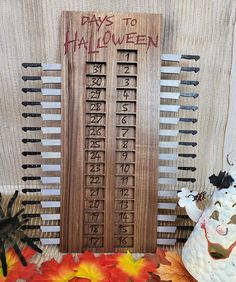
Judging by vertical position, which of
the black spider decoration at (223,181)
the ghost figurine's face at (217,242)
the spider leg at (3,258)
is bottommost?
the spider leg at (3,258)

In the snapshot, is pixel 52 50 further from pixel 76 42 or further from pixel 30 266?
pixel 30 266

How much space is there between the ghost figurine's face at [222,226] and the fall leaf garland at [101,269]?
88 millimetres

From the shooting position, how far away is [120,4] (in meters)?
0.67

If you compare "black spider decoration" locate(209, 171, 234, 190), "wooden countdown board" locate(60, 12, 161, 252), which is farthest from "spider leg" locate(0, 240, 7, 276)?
"black spider decoration" locate(209, 171, 234, 190)

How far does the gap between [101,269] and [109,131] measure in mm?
237

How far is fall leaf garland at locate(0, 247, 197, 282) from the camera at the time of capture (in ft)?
1.84

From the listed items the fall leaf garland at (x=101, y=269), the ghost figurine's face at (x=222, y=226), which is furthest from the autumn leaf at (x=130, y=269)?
the ghost figurine's face at (x=222, y=226)

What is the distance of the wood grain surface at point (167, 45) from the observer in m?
0.67

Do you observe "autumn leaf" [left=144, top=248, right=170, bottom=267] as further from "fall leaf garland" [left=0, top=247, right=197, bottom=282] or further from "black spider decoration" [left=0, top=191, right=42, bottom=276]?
"black spider decoration" [left=0, top=191, right=42, bottom=276]

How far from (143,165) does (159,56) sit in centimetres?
20

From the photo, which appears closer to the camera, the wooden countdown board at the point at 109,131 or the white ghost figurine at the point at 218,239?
the white ghost figurine at the point at 218,239

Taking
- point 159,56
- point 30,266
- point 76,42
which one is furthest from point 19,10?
point 30,266

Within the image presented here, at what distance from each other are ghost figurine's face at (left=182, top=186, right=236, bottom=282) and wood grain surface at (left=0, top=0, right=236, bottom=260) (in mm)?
221

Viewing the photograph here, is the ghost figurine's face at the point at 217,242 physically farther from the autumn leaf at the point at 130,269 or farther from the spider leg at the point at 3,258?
the spider leg at the point at 3,258
